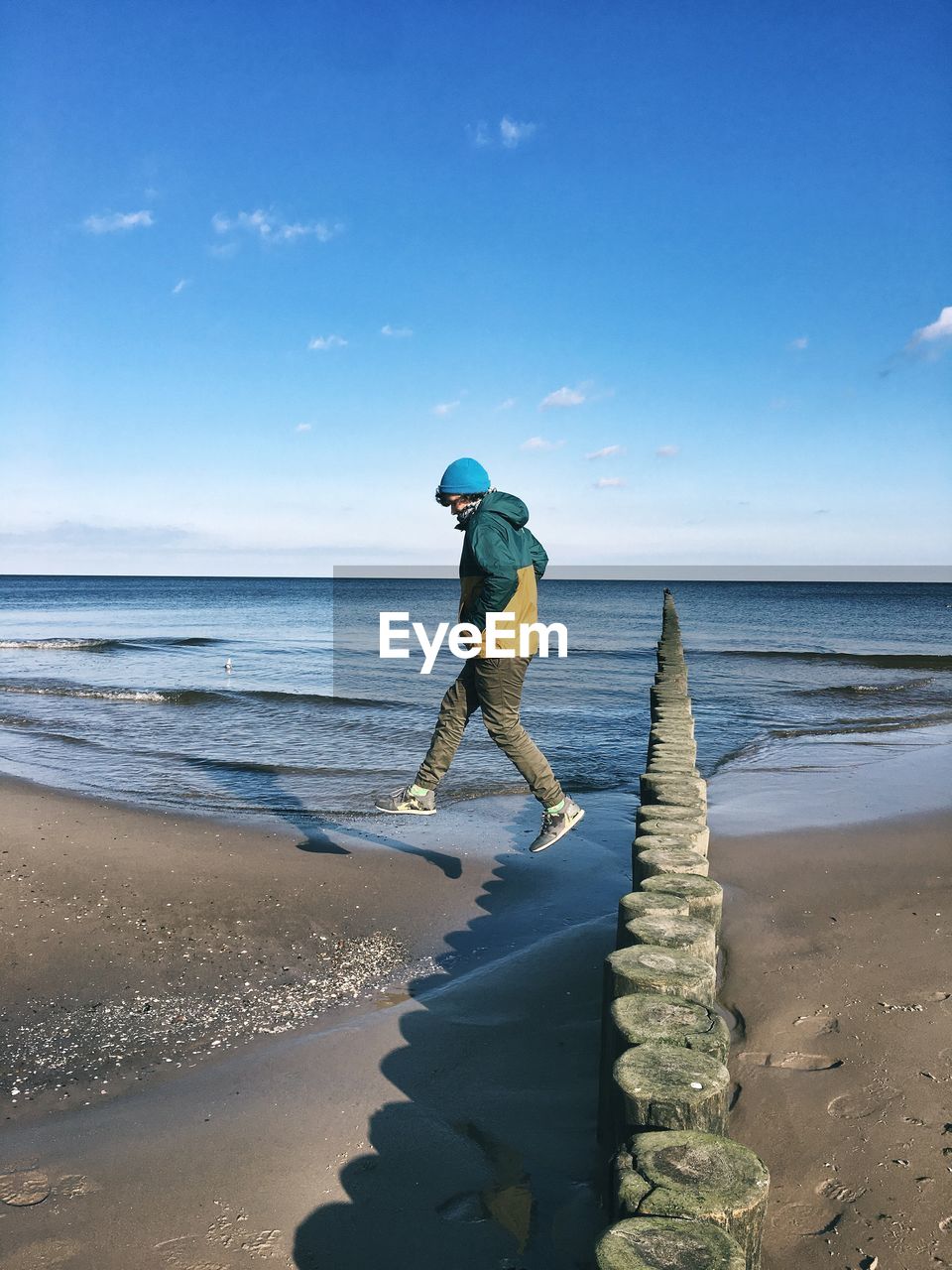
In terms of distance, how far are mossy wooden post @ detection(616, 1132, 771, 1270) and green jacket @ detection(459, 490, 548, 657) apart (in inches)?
124

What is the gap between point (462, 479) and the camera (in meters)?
5.18

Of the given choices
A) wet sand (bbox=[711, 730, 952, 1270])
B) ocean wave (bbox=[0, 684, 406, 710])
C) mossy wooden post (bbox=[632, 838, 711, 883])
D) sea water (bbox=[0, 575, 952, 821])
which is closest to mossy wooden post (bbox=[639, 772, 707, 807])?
wet sand (bbox=[711, 730, 952, 1270])

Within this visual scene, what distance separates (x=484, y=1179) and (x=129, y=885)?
365cm

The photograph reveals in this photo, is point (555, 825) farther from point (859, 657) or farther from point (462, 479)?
point (859, 657)

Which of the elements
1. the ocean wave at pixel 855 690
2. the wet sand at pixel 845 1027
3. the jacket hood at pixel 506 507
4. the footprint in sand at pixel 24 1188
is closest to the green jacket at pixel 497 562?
the jacket hood at pixel 506 507

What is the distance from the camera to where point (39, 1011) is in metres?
4.22

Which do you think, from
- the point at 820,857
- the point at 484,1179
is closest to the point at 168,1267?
the point at 484,1179

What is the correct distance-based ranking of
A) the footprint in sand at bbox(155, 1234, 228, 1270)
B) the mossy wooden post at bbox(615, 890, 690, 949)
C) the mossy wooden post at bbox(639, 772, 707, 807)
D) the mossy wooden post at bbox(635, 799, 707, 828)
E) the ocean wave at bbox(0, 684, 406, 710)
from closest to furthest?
the footprint in sand at bbox(155, 1234, 228, 1270), the mossy wooden post at bbox(615, 890, 690, 949), the mossy wooden post at bbox(635, 799, 707, 828), the mossy wooden post at bbox(639, 772, 707, 807), the ocean wave at bbox(0, 684, 406, 710)

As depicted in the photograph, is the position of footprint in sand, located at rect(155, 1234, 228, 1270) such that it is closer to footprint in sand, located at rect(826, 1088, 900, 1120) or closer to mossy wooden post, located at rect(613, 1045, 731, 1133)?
mossy wooden post, located at rect(613, 1045, 731, 1133)

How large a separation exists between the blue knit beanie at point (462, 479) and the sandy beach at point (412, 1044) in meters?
2.40

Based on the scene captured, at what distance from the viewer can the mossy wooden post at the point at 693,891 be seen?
3494 mm

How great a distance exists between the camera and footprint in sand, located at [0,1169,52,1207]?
108 inches

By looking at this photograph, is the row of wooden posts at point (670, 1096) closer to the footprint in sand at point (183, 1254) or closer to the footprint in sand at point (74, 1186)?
the footprint in sand at point (183, 1254)

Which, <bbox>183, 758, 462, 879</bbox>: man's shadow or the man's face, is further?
<bbox>183, 758, 462, 879</bbox>: man's shadow
